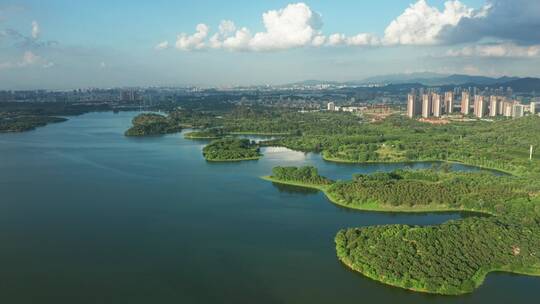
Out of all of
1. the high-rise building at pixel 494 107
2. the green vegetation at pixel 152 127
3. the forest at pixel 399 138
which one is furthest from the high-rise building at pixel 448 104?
the green vegetation at pixel 152 127

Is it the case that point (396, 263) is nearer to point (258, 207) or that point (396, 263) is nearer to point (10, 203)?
point (258, 207)

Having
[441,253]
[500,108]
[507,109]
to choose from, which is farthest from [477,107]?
[441,253]

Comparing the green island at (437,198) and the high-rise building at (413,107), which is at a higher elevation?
the high-rise building at (413,107)

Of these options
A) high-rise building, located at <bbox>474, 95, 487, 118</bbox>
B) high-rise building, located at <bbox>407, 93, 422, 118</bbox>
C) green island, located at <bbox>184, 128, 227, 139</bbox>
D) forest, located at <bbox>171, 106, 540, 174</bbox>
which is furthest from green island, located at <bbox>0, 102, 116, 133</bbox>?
high-rise building, located at <bbox>474, 95, 487, 118</bbox>

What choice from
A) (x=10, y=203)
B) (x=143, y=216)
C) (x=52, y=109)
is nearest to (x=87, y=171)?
(x=10, y=203)

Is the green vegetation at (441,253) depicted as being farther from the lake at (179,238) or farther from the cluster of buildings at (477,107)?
the cluster of buildings at (477,107)

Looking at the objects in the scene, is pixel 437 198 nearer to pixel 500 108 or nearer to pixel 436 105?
pixel 436 105
